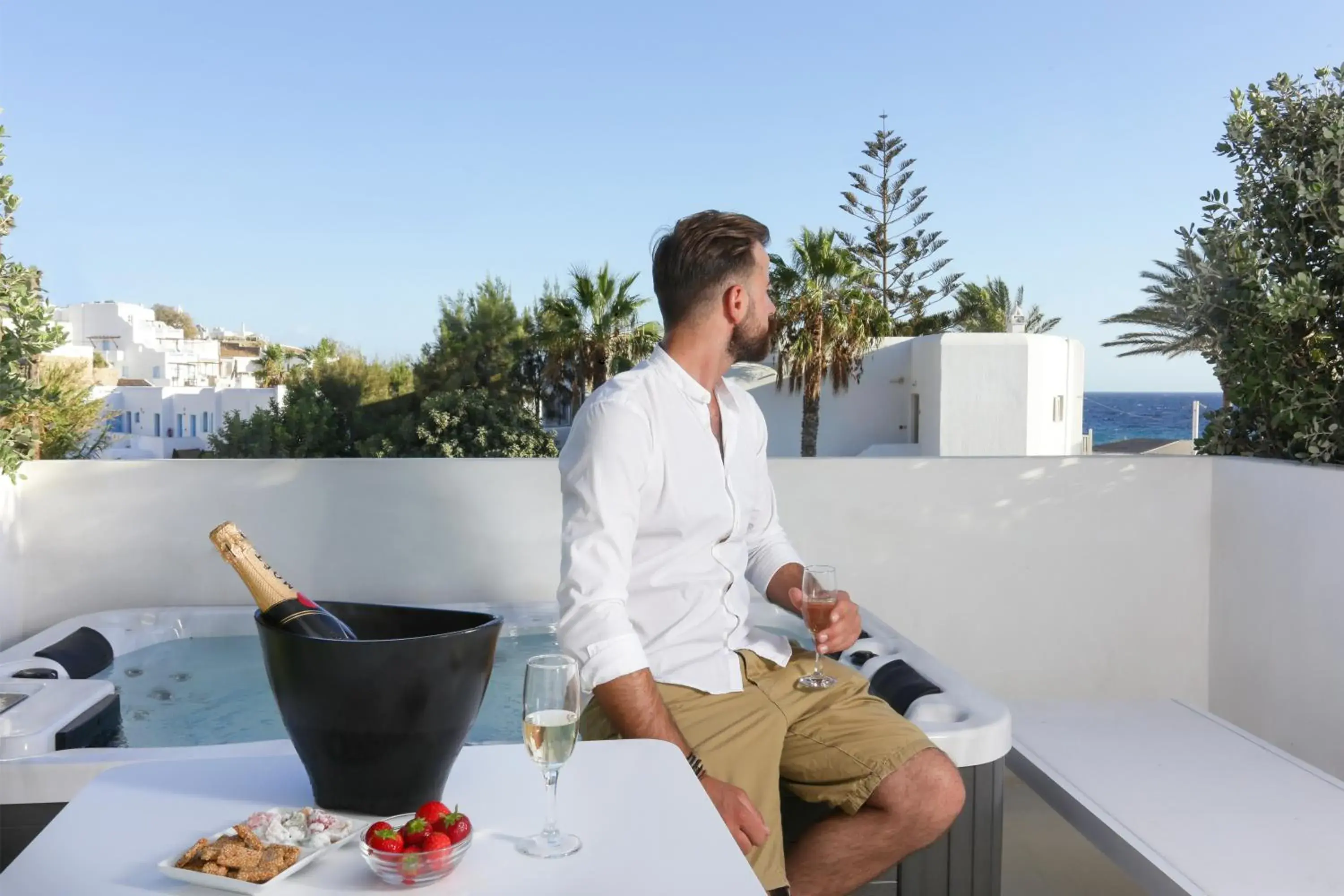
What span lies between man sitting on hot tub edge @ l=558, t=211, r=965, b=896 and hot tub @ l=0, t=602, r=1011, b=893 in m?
0.24

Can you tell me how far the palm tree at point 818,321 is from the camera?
20.0m

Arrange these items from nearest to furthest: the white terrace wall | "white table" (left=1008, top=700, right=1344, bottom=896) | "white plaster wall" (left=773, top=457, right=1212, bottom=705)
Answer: "white table" (left=1008, top=700, right=1344, bottom=896) → the white terrace wall → "white plaster wall" (left=773, top=457, right=1212, bottom=705)

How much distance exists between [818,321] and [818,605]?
1913 centimetres

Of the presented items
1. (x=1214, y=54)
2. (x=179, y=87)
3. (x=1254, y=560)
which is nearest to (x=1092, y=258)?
(x=1214, y=54)

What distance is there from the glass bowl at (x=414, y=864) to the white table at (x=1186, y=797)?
134cm

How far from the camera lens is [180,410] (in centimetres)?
2384

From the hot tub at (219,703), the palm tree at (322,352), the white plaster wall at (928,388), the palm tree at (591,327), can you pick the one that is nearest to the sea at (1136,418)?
the white plaster wall at (928,388)

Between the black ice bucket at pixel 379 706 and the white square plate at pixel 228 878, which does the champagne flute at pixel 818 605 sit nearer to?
the black ice bucket at pixel 379 706

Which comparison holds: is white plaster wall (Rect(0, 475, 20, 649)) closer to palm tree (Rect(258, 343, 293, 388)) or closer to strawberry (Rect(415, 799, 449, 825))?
strawberry (Rect(415, 799, 449, 825))

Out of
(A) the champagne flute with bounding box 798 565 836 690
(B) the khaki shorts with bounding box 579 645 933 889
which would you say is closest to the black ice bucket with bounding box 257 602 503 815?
(B) the khaki shorts with bounding box 579 645 933 889

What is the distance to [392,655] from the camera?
0.83 metres

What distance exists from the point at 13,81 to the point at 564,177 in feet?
42.5

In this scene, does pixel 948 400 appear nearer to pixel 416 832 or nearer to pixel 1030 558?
pixel 1030 558

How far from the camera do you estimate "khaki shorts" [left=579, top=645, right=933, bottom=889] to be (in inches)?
59.9
